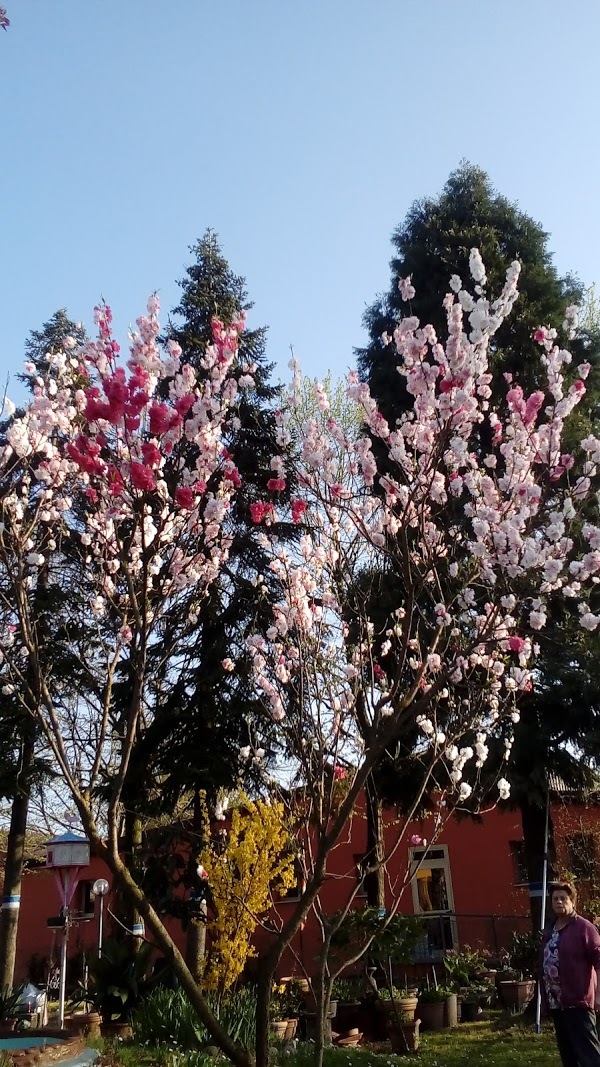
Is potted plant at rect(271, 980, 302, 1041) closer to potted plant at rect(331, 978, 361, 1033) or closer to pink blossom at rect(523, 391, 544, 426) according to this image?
potted plant at rect(331, 978, 361, 1033)

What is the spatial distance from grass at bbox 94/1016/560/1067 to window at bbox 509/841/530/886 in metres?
6.16

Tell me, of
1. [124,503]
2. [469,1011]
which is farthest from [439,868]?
[124,503]

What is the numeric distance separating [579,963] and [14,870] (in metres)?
11.1

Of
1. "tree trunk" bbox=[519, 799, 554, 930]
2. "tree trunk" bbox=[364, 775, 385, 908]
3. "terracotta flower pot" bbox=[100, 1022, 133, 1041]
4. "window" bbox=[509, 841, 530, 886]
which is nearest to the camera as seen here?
"terracotta flower pot" bbox=[100, 1022, 133, 1041]

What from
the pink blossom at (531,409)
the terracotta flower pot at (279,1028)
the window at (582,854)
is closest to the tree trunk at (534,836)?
the window at (582,854)

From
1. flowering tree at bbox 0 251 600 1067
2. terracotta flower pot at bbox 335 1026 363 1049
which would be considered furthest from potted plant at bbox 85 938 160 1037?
flowering tree at bbox 0 251 600 1067

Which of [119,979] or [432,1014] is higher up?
[119,979]

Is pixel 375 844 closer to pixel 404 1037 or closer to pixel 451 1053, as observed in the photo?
pixel 404 1037

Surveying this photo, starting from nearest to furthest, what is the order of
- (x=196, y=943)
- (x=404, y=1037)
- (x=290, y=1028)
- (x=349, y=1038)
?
1. (x=404, y=1037)
2. (x=349, y=1038)
3. (x=290, y=1028)
4. (x=196, y=943)

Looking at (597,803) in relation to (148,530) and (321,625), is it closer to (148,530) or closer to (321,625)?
(321,625)

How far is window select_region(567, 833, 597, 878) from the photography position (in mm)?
13344

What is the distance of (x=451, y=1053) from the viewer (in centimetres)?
842

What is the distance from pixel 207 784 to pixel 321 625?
17.1 ft

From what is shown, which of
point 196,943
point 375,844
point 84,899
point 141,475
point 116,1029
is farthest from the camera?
point 84,899
